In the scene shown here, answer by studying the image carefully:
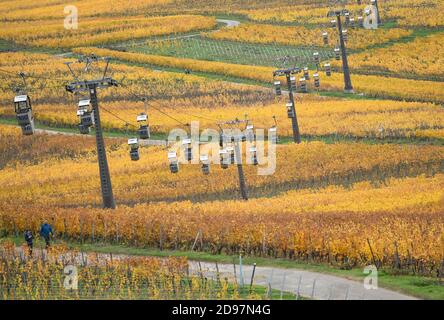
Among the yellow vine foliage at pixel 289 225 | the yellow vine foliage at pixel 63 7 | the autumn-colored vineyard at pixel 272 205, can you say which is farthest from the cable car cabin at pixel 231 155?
the yellow vine foliage at pixel 63 7

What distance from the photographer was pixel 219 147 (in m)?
84.4

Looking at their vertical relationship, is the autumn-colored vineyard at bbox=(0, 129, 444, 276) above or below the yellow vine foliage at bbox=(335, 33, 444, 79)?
below

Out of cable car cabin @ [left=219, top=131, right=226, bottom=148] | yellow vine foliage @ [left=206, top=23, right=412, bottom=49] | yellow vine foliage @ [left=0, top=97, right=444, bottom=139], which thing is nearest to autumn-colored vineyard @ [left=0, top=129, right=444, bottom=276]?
cable car cabin @ [left=219, top=131, right=226, bottom=148]

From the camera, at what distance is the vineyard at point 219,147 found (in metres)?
43.2

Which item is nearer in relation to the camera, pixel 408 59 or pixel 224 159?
pixel 224 159

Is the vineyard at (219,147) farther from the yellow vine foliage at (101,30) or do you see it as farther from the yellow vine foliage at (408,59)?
the yellow vine foliage at (101,30)

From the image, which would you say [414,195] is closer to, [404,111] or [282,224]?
[282,224]

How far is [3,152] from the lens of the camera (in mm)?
90750

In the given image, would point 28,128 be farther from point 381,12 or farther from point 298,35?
point 381,12

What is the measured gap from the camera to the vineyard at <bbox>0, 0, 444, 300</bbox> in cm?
4325

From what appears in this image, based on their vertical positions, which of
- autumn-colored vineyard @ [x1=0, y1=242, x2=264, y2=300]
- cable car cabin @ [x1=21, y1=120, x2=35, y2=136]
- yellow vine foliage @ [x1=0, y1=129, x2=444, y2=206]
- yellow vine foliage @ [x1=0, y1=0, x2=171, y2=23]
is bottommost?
yellow vine foliage @ [x1=0, y1=129, x2=444, y2=206]

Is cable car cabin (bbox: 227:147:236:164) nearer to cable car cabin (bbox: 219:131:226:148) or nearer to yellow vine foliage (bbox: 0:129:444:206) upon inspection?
cable car cabin (bbox: 219:131:226:148)

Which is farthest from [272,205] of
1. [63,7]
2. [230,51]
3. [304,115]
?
[63,7]

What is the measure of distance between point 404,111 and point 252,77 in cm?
2671
